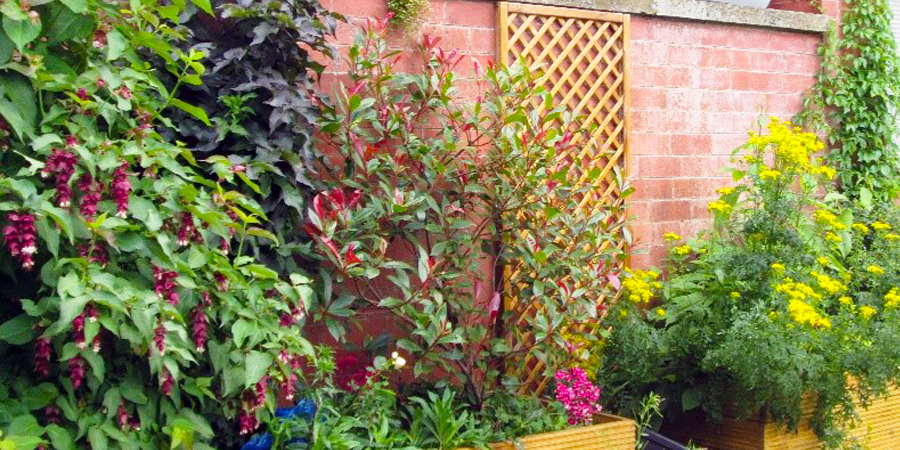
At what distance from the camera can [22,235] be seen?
2.60 metres

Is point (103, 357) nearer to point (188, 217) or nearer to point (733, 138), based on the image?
point (188, 217)

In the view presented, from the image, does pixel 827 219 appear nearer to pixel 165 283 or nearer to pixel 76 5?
pixel 165 283

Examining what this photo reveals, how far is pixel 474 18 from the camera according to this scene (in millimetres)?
4789

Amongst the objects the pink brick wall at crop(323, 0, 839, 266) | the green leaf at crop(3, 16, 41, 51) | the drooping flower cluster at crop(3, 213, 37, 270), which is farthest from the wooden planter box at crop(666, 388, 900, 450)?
the green leaf at crop(3, 16, 41, 51)

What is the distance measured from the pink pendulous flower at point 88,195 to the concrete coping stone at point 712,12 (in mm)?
2645

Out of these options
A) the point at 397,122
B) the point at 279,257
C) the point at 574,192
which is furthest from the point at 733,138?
the point at 279,257

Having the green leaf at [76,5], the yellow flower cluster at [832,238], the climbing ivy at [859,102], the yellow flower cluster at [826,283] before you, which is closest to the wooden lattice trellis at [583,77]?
the yellow flower cluster at [826,283]

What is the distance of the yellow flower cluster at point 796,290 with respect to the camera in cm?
454

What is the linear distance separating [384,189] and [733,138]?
2659 millimetres

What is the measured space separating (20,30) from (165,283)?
748 millimetres

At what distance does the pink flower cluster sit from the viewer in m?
4.37

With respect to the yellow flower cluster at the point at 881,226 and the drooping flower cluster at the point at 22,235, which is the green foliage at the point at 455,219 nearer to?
the drooping flower cluster at the point at 22,235

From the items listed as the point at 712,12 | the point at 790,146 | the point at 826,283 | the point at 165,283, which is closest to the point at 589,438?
the point at 826,283

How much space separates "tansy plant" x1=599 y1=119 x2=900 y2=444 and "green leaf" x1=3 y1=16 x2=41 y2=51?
3.02 metres
